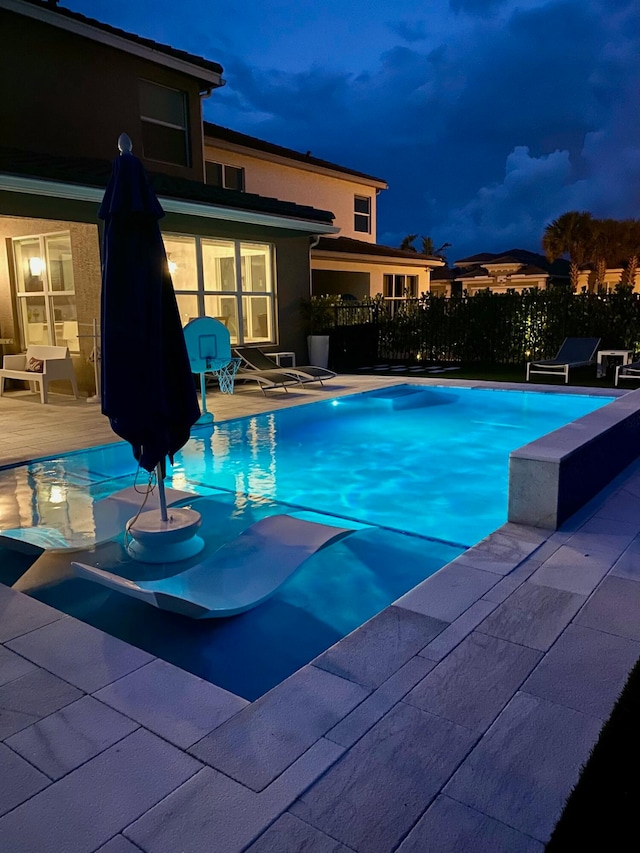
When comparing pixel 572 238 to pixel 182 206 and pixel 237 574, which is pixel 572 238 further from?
pixel 237 574

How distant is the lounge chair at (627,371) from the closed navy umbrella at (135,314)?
32.9 feet

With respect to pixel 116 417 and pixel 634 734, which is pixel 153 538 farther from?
pixel 634 734

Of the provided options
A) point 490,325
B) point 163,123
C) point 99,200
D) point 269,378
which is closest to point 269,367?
point 269,378

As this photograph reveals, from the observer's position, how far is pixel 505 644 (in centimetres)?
287

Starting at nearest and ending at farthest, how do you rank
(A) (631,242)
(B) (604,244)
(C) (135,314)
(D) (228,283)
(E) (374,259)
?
(C) (135,314)
(D) (228,283)
(E) (374,259)
(B) (604,244)
(A) (631,242)

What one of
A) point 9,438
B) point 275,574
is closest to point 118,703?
point 275,574

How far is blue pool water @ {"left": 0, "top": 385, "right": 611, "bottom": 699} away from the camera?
3.48 meters

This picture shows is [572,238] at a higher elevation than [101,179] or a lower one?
higher

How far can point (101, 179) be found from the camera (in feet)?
30.8

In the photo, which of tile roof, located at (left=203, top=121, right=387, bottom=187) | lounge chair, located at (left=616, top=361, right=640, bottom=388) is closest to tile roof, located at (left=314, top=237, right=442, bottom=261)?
tile roof, located at (left=203, top=121, right=387, bottom=187)

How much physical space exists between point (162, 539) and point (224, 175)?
15.8m

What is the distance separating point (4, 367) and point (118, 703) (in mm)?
10824

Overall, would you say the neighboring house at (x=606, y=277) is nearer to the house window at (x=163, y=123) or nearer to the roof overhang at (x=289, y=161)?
the roof overhang at (x=289, y=161)

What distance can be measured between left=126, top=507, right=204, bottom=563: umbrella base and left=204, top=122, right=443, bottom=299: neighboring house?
1337cm
